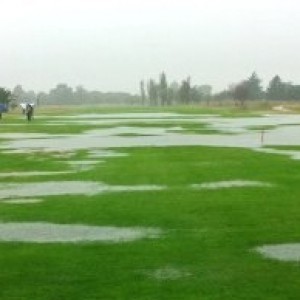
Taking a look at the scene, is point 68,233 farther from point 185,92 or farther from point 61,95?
point 61,95

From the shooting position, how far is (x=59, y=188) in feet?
53.8

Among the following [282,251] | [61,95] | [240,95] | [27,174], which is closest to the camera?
[282,251]

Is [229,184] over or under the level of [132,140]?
over

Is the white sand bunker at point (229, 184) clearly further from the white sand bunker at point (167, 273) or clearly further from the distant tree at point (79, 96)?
the distant tree at point (79, 96)

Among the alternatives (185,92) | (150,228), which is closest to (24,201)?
(150,228)

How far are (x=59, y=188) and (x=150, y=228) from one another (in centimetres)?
562

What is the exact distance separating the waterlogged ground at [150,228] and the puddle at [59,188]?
0.9 inches

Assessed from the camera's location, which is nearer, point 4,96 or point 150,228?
point 150,228

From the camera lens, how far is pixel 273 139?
1328 inches

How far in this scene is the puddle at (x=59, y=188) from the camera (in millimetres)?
15453

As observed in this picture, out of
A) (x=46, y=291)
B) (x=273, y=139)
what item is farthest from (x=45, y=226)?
(x=273, y=139)

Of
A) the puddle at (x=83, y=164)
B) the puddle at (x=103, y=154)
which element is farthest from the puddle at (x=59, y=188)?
the puddle at (x=103, y=154)

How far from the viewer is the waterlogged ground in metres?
7.91

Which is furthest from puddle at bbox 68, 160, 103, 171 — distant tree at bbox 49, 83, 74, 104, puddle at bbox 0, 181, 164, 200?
distant tree at bbox 49, 83, 74, 104
